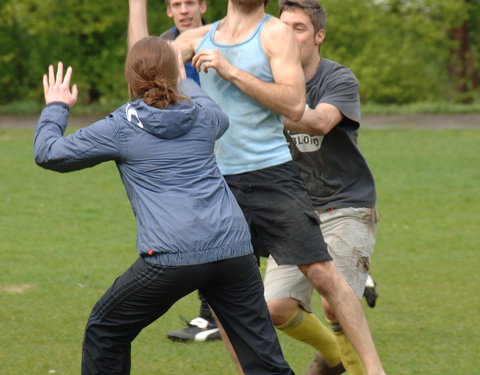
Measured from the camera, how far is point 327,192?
546 centimetres

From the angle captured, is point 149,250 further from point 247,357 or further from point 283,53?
point 283,53

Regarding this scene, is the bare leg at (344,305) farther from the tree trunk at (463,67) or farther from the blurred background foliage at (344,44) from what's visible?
the tree trunk at (463,67)

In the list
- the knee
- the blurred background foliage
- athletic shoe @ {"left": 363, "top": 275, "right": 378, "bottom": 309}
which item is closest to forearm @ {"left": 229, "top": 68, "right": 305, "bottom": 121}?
the knee

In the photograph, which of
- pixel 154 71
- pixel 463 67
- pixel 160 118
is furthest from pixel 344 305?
pixel 463 67

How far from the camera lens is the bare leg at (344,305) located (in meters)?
4.93

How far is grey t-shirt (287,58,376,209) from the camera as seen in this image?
17.6 feet

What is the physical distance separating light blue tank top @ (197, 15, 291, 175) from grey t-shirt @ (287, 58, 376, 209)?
487mm

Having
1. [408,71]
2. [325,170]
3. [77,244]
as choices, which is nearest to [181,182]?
[325,170]

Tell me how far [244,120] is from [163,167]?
2.79ft

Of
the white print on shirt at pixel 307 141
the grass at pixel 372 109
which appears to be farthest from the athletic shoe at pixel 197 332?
the grass at pixel 372 109

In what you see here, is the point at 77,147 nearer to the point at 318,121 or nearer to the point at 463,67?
the point at 318,121

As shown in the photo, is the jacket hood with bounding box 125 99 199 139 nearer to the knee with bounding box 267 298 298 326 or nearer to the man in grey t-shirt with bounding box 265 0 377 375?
the man in grey t-shirt with bounding box 265 0 377 375

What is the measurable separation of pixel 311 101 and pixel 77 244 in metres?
5.16

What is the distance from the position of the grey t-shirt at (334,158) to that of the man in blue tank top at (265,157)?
17.8 inches
